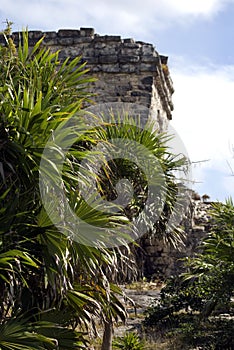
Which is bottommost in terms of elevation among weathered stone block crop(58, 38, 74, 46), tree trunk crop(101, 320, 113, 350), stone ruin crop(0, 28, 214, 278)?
tree trunk crop(101, 320, 113, 350)

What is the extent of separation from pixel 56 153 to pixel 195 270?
3749 mm

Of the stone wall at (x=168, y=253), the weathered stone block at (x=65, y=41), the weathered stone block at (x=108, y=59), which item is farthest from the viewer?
the weathered stone block at (x=65, y=41)

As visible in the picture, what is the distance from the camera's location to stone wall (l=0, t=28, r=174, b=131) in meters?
11.1

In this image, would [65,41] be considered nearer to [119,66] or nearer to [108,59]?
[108,59]

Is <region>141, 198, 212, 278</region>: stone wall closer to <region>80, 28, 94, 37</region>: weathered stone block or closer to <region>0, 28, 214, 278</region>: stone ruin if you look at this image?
<region>0, 28, 214, 278</region>: stone ruin

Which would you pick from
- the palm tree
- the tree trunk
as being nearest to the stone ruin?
the tree trunk

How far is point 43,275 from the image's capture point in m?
4.39

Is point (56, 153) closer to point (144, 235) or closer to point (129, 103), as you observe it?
point (144, 235)

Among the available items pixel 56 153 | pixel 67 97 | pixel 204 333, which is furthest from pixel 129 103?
pixel 56 153

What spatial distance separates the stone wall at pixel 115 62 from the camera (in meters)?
11.1

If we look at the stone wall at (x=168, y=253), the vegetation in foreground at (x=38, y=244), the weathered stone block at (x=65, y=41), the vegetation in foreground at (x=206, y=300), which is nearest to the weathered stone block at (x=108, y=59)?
the weathered stone block at (x=65, y=41)

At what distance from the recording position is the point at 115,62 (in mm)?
11195

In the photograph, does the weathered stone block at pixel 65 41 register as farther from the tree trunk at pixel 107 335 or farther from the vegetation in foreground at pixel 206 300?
the tree trunk at pixel 107 335

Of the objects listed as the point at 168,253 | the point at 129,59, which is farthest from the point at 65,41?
the point at 168,253
